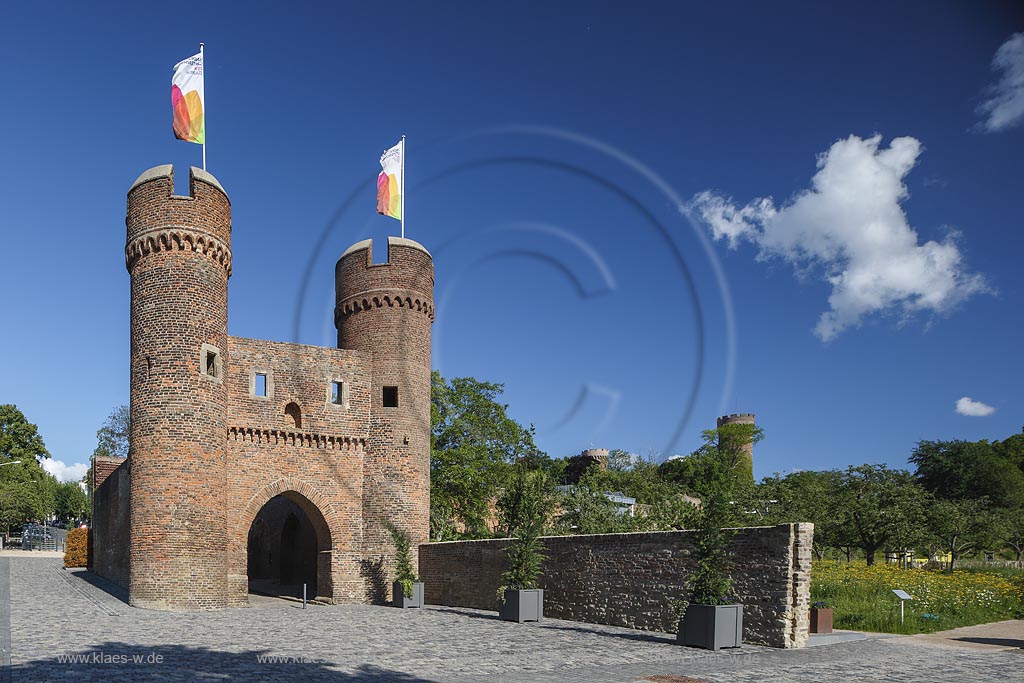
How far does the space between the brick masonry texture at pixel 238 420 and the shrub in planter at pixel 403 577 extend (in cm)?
88

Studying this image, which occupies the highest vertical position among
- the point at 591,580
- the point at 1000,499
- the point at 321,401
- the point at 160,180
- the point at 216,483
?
the point at 160,180

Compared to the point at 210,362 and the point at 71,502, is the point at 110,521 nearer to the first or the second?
the point at 210,362

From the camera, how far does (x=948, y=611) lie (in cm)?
2075

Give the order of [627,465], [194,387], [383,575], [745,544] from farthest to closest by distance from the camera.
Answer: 1. [627,465]
2. [383,575]
3. [194,387]
4. [745,544]

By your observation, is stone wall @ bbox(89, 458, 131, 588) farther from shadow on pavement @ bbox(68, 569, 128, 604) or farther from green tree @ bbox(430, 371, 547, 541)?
green tree @ bbox(430, 371, 547, 541)

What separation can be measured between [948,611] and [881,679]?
11267mm

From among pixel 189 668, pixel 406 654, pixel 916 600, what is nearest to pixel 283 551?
pixel 406 654

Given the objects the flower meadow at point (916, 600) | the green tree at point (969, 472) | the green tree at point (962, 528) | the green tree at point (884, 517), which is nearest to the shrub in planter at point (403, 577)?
the flower meadow at point (916, 600)

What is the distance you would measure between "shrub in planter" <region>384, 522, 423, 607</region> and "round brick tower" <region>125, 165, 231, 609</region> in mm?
5419

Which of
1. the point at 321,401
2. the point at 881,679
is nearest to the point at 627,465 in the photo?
the point at 321,401

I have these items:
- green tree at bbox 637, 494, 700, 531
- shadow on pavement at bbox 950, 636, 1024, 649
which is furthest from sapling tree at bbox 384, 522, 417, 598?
shadow on pavement at bbox 950, 636, 1024, 649

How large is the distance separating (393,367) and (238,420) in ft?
18.8

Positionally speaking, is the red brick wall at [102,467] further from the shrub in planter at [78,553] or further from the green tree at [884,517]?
the green tree at [884,517]

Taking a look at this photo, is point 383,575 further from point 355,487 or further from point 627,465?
point 627,465
